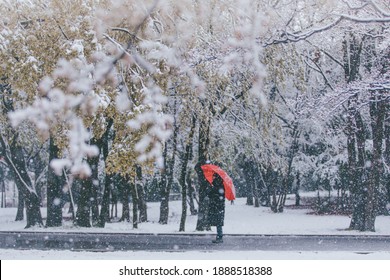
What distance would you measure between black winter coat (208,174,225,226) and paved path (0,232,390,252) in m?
0.70

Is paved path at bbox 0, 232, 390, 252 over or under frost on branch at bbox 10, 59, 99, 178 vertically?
under

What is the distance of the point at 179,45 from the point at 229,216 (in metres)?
19.8

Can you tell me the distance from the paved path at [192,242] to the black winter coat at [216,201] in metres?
0.70

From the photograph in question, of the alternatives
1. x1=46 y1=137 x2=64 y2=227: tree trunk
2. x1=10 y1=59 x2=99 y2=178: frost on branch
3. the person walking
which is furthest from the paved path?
x1=46 y1=137 x2=64 y2=227: tree trunk

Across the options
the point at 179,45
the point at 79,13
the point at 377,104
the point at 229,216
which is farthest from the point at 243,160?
the point at 79,13

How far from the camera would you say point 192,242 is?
14.7 metres

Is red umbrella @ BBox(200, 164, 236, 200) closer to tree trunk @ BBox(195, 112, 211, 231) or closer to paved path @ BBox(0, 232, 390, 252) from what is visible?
paved path @ BBox(0, 232, 390, 252)

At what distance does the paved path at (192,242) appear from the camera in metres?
13.4

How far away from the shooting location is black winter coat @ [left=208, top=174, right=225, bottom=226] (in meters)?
13.2

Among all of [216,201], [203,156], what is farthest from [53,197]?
[216,201]

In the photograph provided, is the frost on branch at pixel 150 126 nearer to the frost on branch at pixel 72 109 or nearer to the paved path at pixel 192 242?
the frost on branch at pixel 72 109

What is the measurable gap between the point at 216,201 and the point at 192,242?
1.95 metres

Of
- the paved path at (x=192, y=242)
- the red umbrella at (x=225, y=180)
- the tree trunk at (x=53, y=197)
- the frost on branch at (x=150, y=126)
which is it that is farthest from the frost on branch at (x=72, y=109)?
the tree trunk at (x=53, y=197)

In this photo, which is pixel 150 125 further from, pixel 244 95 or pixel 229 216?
pixel 229 216
